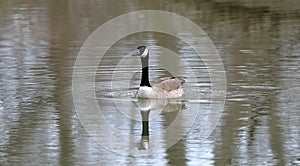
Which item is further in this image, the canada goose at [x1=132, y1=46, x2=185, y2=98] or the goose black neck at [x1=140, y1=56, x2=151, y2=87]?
the goose black neck at [x1=140, y1=56, x2=151, y2=87]

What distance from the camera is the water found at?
31.5 ft

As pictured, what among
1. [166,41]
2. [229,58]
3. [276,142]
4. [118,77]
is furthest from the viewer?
[166,41]

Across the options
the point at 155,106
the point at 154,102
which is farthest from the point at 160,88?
the point at 155,106

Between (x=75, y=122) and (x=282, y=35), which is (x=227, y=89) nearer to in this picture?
(x=75, y=122)

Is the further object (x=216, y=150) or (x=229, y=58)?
(x=229, y=58)

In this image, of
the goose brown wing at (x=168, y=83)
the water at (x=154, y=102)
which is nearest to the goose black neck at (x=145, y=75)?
the goose brown wing at (x=168, y=83)

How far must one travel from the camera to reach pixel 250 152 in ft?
31.4

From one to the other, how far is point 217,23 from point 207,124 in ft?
39.7

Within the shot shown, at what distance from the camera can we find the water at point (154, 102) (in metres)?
9.59

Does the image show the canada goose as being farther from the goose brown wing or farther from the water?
the water

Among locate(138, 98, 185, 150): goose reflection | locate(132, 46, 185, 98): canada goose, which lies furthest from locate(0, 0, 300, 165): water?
locate(132, 46, 185, 98): canada goose

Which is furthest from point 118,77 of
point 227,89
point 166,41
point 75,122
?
point 166,41

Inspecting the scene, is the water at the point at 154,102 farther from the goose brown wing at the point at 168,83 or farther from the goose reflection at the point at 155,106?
the goose brown wing at the point at 168,83

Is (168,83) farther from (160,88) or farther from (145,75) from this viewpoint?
(145,75)
